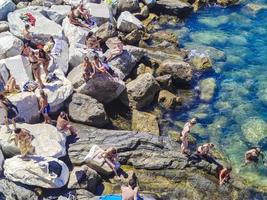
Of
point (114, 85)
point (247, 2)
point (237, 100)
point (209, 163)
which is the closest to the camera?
point (209, 163)

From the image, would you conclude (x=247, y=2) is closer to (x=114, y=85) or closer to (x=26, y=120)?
(x=114, y=85)

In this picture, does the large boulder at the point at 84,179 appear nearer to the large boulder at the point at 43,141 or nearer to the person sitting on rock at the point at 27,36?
the large boulder at the point at 43,141

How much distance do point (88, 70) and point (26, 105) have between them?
3848 millimetres

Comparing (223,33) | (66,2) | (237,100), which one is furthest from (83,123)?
(223,33)

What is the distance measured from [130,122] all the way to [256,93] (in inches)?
327

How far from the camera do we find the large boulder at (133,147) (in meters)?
21.1

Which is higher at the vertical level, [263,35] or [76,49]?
[76,49]

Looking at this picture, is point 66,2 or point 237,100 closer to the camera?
point 237,100

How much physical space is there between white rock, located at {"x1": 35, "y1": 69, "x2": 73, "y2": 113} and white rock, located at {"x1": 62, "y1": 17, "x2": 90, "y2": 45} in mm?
4052

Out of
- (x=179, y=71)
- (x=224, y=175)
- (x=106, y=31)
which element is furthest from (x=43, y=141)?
(x=106, y=31)

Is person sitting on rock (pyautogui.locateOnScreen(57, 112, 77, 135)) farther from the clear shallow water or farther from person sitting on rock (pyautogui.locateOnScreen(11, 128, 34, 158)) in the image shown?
the clear shallow water

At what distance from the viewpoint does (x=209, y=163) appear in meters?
21.8

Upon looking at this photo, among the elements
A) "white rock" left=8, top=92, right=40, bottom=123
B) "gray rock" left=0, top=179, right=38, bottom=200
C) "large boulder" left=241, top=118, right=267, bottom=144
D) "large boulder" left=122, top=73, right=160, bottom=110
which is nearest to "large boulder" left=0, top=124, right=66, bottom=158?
"white rock" left=8, top=92, right=40, bottom=123

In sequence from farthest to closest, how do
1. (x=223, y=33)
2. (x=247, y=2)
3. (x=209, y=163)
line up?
(x=247, y=2) < (x=223, y=33) < (x=209, y=163)
